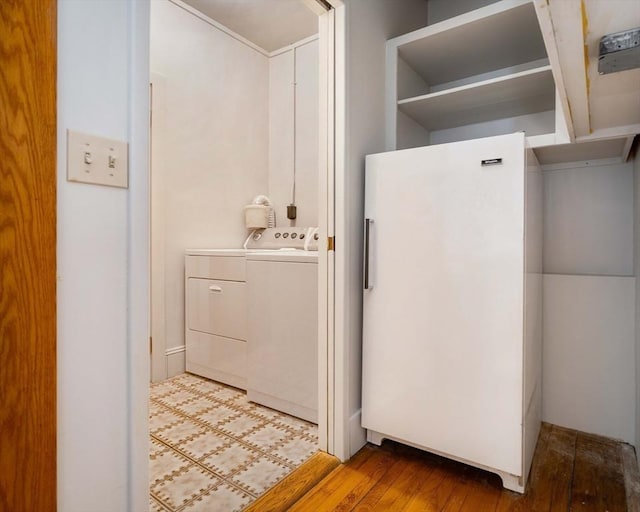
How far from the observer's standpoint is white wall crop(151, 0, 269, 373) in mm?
2625

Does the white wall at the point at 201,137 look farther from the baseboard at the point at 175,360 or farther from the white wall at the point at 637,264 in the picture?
the white wall at the point at 637,264

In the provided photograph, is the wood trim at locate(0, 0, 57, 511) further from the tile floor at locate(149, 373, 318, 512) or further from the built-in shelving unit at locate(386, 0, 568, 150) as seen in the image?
the built-in shelving unit at locate(386, 0, 568, 150)

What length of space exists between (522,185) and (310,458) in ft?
4.62

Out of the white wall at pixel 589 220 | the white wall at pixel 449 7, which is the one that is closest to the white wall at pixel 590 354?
the white wall at pixel 589 220

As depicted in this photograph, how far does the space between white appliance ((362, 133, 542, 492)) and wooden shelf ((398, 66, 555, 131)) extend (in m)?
0.39

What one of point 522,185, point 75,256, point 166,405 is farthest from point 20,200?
point 166,405

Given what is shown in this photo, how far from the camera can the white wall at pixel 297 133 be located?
302 centimetres

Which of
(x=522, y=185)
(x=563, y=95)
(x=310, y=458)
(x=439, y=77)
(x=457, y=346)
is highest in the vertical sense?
(x=439, y=77)

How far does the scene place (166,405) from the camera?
7.19 feet

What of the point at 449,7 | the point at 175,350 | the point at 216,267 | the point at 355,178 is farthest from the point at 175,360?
the point at 449,7

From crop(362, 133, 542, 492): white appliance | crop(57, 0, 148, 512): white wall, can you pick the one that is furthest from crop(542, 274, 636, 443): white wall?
crop(57, 0, 148, 512): white wall

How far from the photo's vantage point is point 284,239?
2.78 metres

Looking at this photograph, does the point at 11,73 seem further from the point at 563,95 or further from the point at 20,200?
the point at 563,95

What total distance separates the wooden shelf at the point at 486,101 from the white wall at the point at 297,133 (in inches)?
42.7
